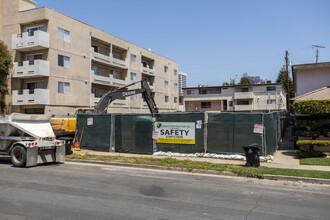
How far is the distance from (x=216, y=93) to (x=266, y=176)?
50.6 meters

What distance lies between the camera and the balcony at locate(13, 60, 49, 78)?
3098 cm

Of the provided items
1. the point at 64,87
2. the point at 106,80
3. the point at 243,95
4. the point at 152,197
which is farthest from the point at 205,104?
the point at 152,197

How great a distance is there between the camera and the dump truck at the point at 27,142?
12422mm

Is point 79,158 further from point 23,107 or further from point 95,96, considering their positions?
point 95,96

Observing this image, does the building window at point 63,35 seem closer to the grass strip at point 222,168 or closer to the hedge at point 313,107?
the grass strip at point 222,168

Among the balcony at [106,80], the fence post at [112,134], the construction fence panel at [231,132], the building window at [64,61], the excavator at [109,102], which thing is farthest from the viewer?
the balcony at [106,80]

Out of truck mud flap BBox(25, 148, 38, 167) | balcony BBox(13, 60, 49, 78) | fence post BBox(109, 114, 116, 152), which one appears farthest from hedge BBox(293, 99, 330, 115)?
balcony BBox(13, 60, 49, 78)

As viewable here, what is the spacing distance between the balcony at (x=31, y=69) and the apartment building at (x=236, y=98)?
36.1 meters

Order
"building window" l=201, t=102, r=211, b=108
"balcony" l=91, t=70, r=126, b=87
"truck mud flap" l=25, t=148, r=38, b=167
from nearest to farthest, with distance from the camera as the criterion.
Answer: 1. "truck mud flap" l=25, t=148, r=38, b=167
2. "balcony" l=91, t=70, r=126, b=87
3. "building window" l=201, t=102, r=211, b=108

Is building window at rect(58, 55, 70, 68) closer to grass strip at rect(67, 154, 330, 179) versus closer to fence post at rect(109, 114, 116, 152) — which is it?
fence post at rect(109, 114, 116, 152)

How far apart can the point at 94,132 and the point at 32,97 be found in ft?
54.9

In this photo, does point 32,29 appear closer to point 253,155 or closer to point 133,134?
point 133,134

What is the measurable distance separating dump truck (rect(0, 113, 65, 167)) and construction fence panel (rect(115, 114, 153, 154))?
447 centimetres

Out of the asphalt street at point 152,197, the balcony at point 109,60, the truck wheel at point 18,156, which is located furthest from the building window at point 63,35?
the asphalt street at point 152,197
